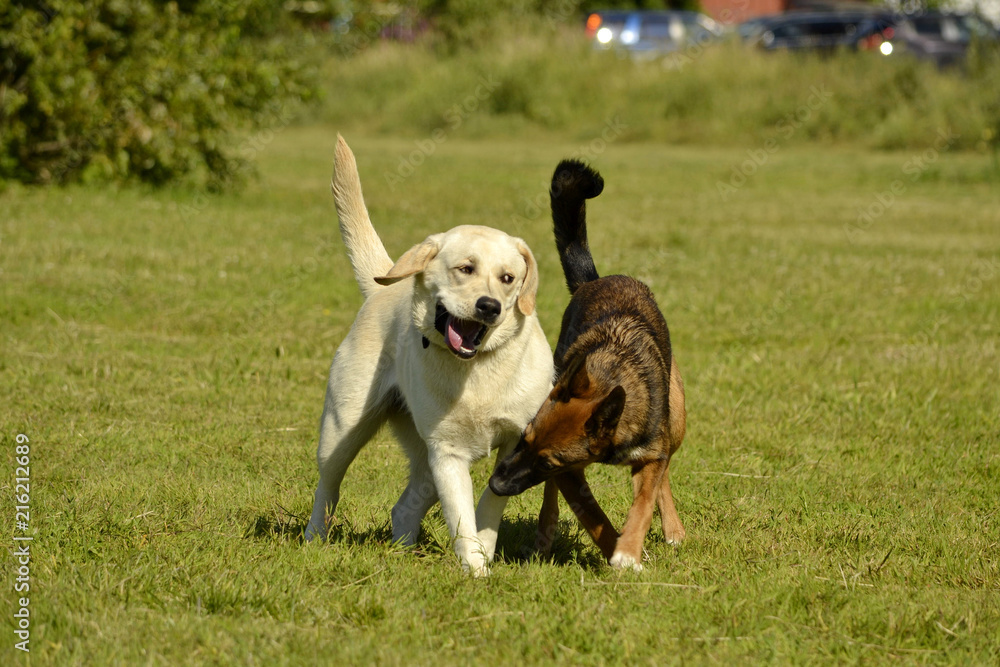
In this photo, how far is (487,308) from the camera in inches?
142

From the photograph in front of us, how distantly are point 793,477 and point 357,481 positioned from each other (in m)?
1.96

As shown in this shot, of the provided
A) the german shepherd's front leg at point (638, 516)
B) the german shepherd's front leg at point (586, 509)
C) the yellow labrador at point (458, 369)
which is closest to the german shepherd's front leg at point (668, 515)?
the german shepherd's front leg at point (638, 516)

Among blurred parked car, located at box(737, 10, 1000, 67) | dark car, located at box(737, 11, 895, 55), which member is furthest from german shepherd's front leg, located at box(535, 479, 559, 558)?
dark car, located at box(737, 11, 895, 55)

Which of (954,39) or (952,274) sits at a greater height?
(954,39)

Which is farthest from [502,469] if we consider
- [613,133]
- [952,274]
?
[613,133]

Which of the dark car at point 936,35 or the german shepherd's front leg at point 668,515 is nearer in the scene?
the german shepherd's front leg at point 668,515

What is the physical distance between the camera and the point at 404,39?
116 feet

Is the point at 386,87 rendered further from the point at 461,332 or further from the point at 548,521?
the point at 461,332

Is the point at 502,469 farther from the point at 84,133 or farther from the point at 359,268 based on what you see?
the point at 84,133

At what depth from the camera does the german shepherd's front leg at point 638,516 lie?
12.5ft

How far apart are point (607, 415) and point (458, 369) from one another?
537 mm

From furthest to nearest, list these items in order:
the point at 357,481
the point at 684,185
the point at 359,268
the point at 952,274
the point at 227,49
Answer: the point at 684,185 → the point at 227,49 → the point at 952,274 → the point at 357,481 → the point at 359,268

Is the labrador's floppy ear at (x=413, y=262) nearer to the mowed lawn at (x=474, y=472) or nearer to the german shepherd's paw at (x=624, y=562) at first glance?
the mowed lawn at (x=474, y=472)

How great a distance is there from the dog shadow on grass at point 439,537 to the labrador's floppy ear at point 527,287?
870 mm
